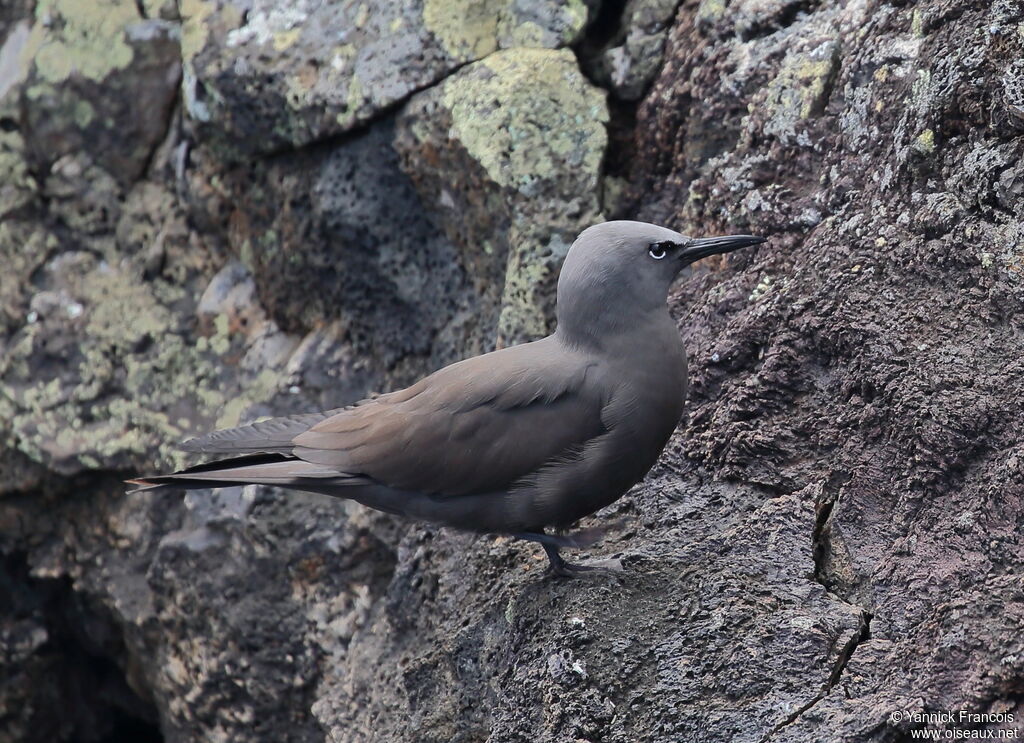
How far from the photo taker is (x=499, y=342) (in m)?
4.20

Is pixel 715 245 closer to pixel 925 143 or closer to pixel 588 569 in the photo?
pixel 925 143

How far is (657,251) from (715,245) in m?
0.19

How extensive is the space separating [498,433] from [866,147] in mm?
1526

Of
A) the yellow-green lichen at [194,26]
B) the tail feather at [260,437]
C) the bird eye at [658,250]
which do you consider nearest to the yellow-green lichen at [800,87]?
the bird eye at [658,250]

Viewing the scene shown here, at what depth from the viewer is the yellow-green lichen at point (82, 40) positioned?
509 centimetres

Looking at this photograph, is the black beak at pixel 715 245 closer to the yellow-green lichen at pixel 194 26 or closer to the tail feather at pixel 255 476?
the tail feather at pixel 255 476

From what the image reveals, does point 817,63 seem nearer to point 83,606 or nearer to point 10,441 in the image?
point 10,441

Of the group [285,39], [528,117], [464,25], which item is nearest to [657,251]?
[528,117]

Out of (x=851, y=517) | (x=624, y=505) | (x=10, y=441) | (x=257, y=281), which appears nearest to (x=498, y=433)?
(x=624, y=505)

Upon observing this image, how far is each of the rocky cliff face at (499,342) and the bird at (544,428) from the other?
0.26 metres

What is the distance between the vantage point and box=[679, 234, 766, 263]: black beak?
3.54m

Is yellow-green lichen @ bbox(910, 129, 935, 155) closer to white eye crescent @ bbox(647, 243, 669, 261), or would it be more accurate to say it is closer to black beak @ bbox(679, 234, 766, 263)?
black beak @ bbox(679, 234, 766, 263)

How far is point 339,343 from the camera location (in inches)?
191

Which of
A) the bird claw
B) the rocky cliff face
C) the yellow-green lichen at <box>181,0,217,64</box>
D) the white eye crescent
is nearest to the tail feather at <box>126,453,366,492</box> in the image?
the rocky cliff face
